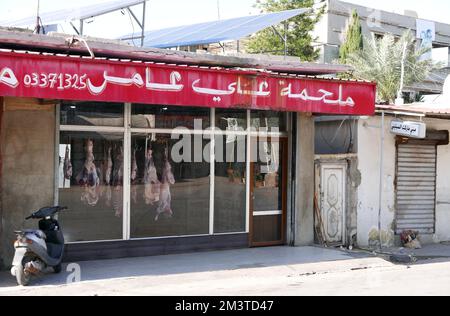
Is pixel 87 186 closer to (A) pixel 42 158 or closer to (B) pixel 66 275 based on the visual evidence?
(A) pixel 42 158

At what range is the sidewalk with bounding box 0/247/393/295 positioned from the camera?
28.7 ft

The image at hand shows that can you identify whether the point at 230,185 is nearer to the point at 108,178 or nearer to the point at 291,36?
the point at 108,178

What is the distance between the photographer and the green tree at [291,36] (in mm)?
30891

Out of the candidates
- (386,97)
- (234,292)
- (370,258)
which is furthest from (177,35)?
(386,97)

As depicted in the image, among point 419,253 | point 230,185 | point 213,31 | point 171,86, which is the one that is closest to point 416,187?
point 419,253

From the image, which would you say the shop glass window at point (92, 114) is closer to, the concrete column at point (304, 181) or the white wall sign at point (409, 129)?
the concrete column at point (304, 181)

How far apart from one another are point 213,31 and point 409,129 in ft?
16.4

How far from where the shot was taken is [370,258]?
12.1 metres

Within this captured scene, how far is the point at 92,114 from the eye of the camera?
10.9m

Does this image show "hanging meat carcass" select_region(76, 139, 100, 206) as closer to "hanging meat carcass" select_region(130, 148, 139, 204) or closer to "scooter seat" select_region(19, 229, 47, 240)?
"hanging meat carcass" select_region(130, 148, 139, 204)

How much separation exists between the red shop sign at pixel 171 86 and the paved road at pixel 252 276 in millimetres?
2703

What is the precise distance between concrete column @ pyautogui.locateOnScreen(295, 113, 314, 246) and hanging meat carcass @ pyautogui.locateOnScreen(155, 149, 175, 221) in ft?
8.87

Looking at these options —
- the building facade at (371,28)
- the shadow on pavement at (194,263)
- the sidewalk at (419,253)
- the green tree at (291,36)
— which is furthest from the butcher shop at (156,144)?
the building facade at (371,28)

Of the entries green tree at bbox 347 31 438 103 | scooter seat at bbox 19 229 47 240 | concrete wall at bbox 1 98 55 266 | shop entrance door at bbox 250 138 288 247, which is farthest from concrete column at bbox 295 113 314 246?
green tree at bbox 347 31 438 103
